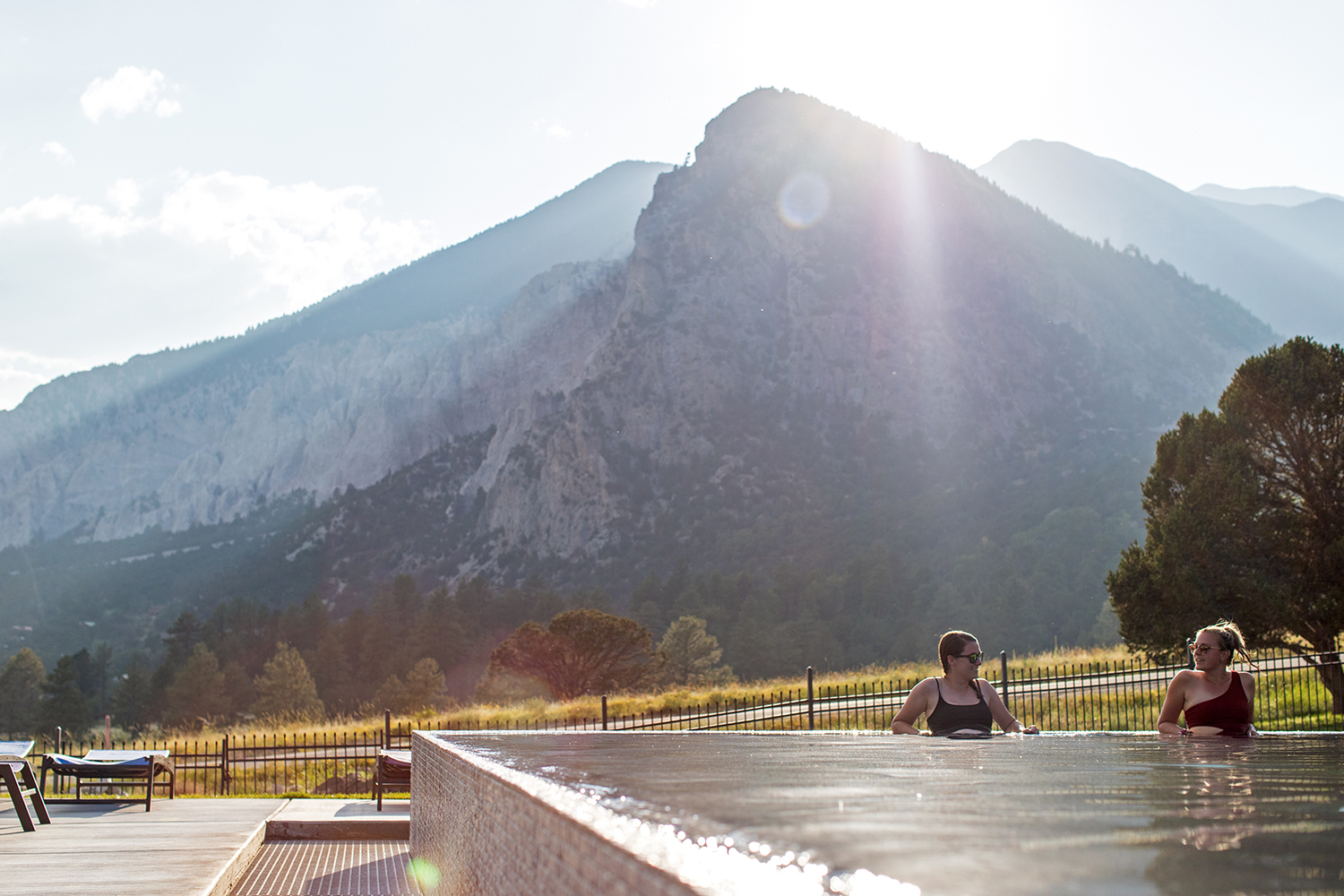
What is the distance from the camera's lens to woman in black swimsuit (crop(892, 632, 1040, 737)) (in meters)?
4.84

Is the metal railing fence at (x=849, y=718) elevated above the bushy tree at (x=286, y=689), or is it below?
above

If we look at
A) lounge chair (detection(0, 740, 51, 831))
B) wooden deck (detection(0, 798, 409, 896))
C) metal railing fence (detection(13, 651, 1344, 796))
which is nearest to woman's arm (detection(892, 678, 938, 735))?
wooden deck (detection(0, 798, 409, 896))

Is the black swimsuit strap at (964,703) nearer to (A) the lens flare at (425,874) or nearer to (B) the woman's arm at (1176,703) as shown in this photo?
(B) the woman's arm at (1176,703)

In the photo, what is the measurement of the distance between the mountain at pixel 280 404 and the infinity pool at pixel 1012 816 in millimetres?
111740

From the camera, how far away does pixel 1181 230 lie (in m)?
153

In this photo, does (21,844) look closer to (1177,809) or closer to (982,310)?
(1177,809)

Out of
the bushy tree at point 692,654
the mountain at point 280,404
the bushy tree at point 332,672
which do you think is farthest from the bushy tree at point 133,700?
the mountain at point 280,404

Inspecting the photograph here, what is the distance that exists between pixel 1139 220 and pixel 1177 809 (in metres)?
177

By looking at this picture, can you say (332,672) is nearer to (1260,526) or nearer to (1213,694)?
(1260,526)

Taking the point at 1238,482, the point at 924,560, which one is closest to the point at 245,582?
the point at 924,560

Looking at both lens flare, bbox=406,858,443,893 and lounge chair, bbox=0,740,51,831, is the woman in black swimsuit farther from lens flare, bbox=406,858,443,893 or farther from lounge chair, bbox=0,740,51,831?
lounge chair, bbox=0,740,51,831

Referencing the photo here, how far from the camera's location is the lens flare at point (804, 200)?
285 feet

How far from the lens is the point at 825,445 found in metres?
79.0

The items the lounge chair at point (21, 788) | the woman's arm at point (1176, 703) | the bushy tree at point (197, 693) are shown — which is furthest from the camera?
the bushy tree at point (197, 693)
